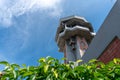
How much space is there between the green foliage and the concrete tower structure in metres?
15.5

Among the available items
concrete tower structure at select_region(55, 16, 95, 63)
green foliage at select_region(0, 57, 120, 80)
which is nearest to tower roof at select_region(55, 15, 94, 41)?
concrete tower structure at select_region(55, 16, 95, 63)

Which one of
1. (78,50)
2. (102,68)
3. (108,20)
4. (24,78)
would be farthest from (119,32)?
(78,50)

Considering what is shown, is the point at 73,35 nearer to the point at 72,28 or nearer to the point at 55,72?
the point at 72,28

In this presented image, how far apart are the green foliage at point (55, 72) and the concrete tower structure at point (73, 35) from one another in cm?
1552

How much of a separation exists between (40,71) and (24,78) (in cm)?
20

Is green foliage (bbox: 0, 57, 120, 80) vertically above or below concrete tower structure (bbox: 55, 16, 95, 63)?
below

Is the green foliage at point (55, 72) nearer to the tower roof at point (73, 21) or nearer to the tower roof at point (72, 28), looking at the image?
the tower roof at point (72, 28)

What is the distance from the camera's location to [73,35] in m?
19.5

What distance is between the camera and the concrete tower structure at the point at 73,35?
62.9 feet


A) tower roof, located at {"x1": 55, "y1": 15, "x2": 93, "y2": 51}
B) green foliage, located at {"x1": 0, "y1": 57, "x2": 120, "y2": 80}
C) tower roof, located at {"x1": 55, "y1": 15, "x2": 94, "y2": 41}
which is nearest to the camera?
green foliage, located at {"x1": 0, "y1": 57, "x2": 120, "y2": 80}

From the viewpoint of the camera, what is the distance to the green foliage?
10.4 feet

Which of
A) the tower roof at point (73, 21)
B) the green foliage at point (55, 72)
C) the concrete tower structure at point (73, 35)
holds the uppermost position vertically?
the tower roof at point (73, 21)

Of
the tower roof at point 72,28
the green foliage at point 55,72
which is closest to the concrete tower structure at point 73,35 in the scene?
the tower roof at point 72,28

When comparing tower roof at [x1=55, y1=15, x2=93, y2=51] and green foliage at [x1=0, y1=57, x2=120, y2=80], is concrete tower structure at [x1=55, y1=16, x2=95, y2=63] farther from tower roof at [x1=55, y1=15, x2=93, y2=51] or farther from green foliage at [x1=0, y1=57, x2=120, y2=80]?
green foliage at [x1=0, y1=57, x2=120, y2=80]
